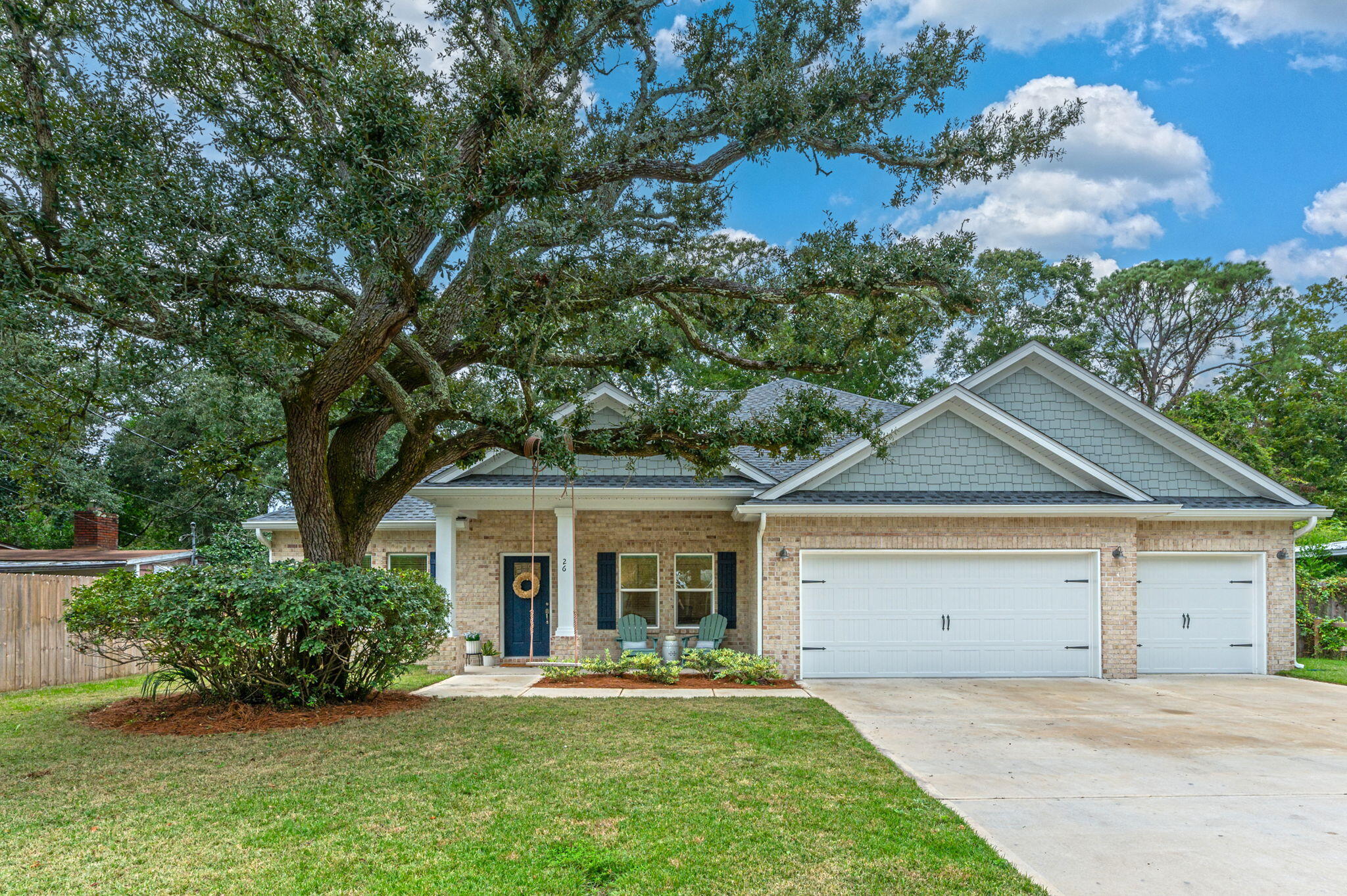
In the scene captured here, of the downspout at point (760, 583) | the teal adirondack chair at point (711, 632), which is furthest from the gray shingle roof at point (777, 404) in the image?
the teal adirondack chair at point (711, 632)

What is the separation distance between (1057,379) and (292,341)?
41.4 ft

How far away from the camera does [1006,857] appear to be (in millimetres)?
4777

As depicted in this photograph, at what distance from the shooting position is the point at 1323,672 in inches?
542

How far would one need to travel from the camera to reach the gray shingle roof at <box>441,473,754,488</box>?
13633 mm

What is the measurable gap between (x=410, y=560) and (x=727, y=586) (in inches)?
260

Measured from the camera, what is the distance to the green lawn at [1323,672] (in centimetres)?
1299

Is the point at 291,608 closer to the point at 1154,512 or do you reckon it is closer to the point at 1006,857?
the point at 1006,857

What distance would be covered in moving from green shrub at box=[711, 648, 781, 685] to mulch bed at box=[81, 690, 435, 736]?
465 centimetres

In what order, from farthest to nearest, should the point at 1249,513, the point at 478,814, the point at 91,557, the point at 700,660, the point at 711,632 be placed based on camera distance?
1. the point at 91,557
2. the point at 711,632
3. the point at 1249,513
4. the point at 700,660
5. the point at 478,814

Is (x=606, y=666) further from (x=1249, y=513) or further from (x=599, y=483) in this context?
(x=1249, y=513)

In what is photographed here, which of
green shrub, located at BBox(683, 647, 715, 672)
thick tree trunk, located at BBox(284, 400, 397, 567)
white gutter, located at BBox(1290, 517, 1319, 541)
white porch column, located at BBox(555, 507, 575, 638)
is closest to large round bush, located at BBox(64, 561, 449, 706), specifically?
thick tree trunk, located at BBox(284, 400, 397, 567)

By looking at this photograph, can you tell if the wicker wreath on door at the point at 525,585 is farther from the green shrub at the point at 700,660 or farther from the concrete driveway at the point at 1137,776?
the concrete driveway at the point at 1137,776

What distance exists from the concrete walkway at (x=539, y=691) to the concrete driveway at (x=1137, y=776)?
106cm

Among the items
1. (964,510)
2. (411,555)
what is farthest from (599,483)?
(964,510)
